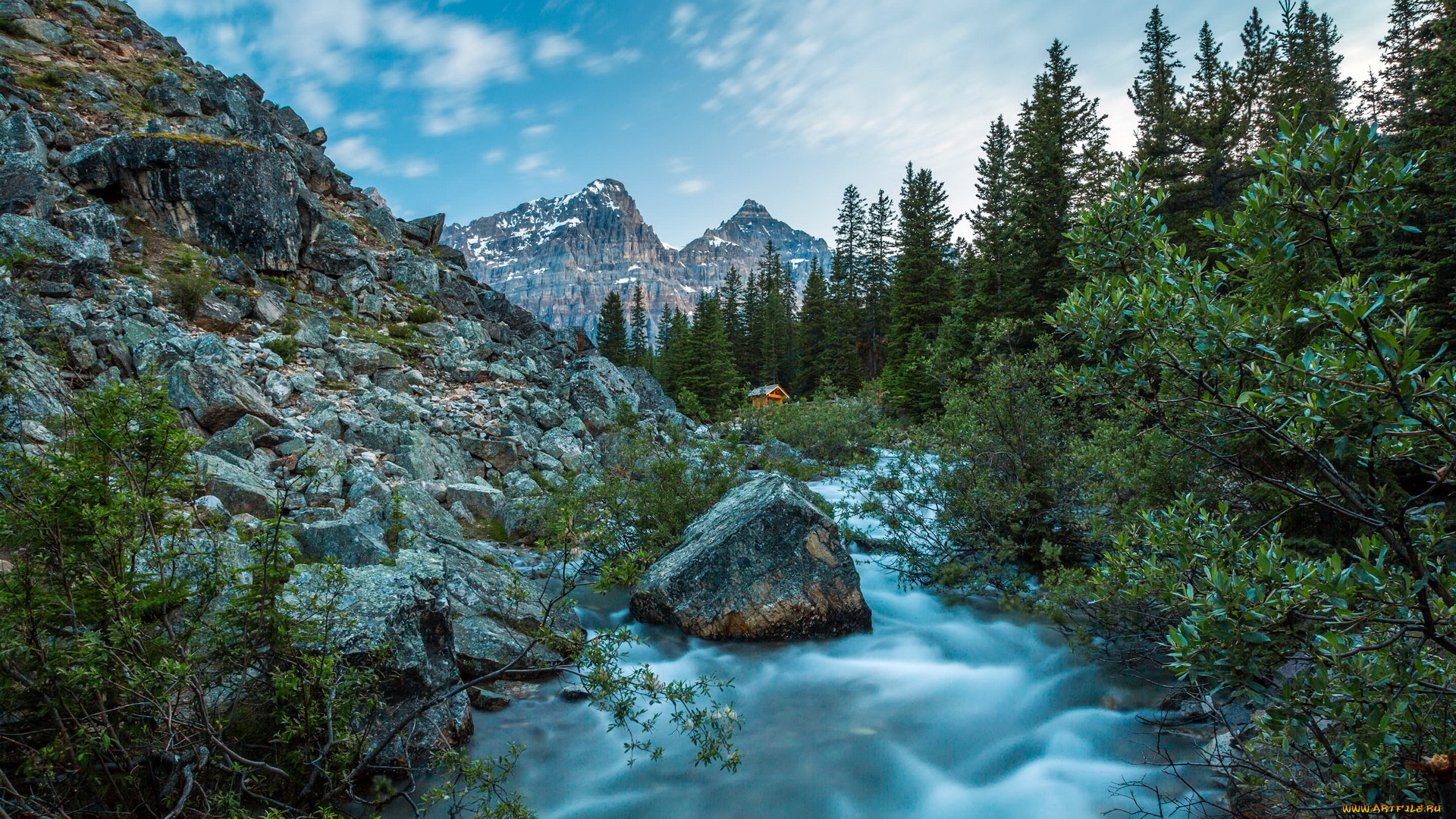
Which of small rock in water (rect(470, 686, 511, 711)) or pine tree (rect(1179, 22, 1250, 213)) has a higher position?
pine tree (rect(1179, 22, 1250, 213))

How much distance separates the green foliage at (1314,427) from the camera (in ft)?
5.79

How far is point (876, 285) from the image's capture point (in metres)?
46.9

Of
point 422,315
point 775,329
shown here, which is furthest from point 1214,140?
point 775,329

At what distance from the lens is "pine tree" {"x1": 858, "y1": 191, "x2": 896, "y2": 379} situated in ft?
150

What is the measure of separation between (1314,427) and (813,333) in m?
49.4

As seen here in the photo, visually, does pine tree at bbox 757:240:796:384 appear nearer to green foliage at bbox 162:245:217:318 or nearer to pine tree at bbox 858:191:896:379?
pine tree at bbox 858:191:896:379

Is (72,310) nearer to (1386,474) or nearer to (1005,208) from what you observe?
(1386,474)

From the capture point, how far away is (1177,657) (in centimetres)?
210

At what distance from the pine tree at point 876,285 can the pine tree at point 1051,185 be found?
20.7 metres

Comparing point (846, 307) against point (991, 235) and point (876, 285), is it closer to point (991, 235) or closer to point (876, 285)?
point (876, 285)

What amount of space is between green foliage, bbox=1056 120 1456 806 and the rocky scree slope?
11.3ft

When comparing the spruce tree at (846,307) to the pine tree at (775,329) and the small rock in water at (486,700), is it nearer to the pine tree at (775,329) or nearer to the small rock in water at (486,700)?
the pine tree at (775,329)

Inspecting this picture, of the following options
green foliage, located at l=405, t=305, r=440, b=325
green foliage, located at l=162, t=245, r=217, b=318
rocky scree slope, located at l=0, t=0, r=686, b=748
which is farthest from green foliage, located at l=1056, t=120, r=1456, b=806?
green foliage, located at l=405, t=305, r=440, b=325

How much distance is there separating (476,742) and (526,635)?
127 cm
